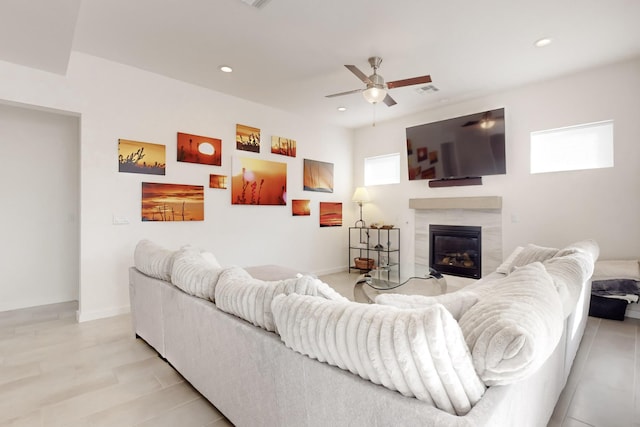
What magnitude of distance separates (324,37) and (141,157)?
8.23ft

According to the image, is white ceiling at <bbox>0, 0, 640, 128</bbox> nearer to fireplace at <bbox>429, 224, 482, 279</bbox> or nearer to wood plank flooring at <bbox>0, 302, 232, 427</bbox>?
fireplace at <bbox>429, 224, 482, 279</bbox>

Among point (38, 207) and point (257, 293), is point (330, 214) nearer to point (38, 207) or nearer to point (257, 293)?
point (38, 207)

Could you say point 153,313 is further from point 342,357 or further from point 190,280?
point 342,357

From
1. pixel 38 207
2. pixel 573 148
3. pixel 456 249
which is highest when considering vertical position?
pixel 573 148

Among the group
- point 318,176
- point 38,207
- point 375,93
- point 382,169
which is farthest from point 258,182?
point 38,207

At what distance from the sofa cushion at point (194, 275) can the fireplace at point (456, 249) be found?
4.05 metres

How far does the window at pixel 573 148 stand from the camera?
3.71m

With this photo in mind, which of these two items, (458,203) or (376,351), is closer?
(376,351)

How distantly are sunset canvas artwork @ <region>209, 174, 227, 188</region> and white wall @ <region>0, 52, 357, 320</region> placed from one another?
2.9 inches

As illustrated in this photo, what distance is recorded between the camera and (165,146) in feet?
12.8

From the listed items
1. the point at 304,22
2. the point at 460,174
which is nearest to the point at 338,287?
the point at 460,174

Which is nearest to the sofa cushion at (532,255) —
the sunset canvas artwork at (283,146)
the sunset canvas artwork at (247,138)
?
the sunset canvas artwork at (283,146)

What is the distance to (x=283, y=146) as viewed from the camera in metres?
5.17

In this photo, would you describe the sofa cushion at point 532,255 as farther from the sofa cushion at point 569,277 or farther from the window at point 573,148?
the window at point 573,148
